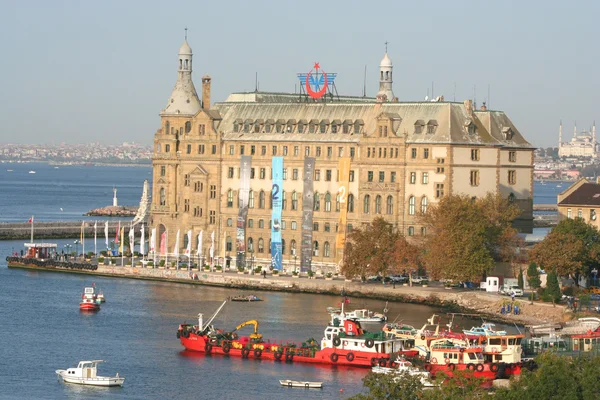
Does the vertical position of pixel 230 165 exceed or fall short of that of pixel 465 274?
it exceeds it

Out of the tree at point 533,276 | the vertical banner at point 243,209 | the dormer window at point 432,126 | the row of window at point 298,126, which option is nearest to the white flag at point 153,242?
the vertical banner at point 243,209

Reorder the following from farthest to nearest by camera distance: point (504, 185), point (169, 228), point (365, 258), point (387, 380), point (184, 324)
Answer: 1. point (169, 228)
2. point (504, 185)
3. point (365, 258)
4. point (184, 324)
5. point (387, 380)

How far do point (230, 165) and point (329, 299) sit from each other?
30.8m

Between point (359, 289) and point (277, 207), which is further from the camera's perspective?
point (277, 207)

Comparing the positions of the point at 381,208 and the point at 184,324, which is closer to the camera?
the point at 184,324

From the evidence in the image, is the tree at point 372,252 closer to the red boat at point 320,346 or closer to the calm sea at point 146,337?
Result: the calm sea at point 146,337

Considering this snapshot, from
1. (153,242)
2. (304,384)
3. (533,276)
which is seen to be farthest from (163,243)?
(304,384)

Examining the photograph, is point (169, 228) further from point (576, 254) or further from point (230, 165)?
point (576, 254)

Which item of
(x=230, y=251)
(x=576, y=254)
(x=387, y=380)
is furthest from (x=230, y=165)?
(x=387, y=380)

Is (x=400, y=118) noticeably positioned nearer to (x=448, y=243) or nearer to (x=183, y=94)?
(x=448, y=243)

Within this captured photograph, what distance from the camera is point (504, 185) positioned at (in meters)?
169

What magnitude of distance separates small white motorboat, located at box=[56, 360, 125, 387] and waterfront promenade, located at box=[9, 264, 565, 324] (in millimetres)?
40529

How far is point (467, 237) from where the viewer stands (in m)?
152

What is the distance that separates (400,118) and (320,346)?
5189 cm
